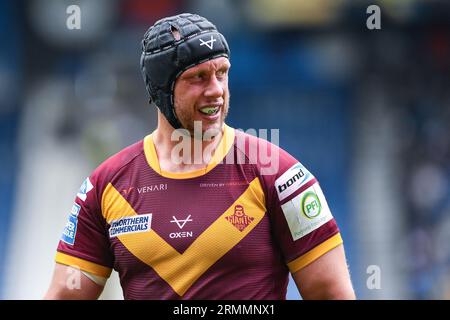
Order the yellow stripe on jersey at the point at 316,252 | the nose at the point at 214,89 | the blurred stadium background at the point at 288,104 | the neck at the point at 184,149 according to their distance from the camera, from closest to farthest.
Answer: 1. the yellow stripe on jersey at the point at 316,252
2. the nose at the point at 214,89
3. the neck at the point at 184,149
4. the blurred stadium background at the point at 288,104

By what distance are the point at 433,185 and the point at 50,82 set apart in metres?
4.75

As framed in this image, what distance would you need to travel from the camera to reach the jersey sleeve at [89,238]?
165 inches

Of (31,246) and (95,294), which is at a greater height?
(95,294)

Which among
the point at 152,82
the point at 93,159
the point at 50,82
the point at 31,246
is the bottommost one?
the point at 31,246

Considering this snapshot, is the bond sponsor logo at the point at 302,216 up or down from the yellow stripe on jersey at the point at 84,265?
up

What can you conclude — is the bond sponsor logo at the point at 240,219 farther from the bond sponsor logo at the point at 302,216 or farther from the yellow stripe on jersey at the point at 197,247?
the bond sponsor logo at the point at 302,216

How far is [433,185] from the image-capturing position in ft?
36.6

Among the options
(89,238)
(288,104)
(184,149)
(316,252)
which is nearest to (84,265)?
(89,238)

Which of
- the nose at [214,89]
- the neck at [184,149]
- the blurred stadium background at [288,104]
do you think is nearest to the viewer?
the nose at [214,89]

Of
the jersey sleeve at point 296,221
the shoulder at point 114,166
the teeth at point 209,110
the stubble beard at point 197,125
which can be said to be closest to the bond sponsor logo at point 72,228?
the shoulder at point 114,166

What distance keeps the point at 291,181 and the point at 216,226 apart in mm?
366

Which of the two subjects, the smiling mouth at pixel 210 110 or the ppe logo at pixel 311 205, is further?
the smiling mouth at pixel 210 110
